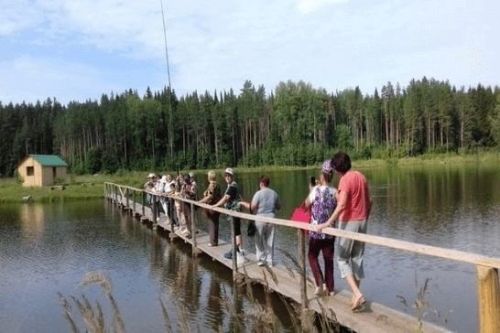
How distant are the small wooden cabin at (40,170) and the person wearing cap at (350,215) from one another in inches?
1925

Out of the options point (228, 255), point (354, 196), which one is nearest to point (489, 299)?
point (354, 196)

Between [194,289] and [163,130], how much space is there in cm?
10093

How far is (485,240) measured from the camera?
1598 centimetres

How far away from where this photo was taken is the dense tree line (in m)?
98.0

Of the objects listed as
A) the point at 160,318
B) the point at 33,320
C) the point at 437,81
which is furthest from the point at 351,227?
the point at 437,81

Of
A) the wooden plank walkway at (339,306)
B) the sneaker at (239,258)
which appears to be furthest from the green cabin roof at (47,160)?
the sneaker at (239,258)

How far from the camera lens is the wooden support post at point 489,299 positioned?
144 inches

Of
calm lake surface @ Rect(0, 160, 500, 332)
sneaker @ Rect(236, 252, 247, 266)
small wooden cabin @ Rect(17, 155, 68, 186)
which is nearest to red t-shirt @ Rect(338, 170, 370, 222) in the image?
calm lake surface @ Rect(0, 160, 500, 332)

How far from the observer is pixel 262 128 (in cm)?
11094

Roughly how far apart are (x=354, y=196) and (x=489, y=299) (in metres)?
3.46

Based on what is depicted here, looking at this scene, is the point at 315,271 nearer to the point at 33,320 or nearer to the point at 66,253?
the point at 33,320

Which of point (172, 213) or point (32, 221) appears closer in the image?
point (172, 213)

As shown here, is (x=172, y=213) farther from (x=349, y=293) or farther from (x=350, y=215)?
(x=350, y=215)

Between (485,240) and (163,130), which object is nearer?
(485,240)
